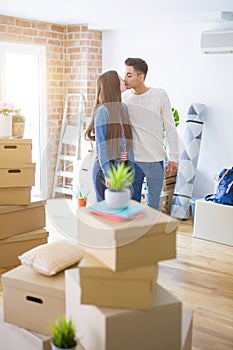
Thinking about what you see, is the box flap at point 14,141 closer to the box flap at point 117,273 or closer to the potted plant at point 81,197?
the potted plant at point 81,197

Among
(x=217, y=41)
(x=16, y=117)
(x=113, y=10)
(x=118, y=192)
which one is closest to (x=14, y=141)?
(x=16, y=117)

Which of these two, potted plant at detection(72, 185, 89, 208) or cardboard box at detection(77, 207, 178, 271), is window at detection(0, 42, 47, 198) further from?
cardboard box at detection(77, 207, 178, 271)

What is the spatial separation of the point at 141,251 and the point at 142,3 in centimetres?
278

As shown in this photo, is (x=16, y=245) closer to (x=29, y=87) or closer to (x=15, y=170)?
(x=15, y=170)

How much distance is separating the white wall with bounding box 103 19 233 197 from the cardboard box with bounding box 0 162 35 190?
2.20 metres

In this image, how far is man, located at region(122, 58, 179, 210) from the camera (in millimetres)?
2998

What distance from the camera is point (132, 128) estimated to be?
2.98 metres

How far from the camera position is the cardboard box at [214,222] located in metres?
4.01

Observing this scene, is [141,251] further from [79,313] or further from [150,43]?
[150,43]

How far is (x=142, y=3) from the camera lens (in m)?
3.89

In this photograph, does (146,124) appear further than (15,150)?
No

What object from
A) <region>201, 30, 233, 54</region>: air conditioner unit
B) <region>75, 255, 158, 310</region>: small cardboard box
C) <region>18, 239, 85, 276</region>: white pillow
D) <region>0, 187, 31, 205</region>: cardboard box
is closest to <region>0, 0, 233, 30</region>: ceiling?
<region>201, 30, 233, 54</region>: air conditioner unit

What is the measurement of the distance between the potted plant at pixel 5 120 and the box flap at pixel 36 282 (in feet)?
4.67

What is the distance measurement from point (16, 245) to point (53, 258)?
4.43ft
